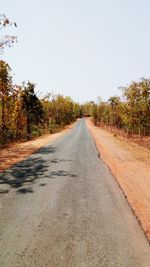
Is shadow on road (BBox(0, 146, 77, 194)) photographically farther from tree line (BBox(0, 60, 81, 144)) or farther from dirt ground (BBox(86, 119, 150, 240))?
tree line (BBox(0, 60, 81, 144))

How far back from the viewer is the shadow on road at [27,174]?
38.8 ft

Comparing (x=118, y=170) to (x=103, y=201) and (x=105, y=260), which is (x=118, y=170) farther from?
(x=105, y=260)

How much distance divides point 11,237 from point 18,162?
439 inches

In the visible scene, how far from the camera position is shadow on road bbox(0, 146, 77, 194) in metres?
11.8

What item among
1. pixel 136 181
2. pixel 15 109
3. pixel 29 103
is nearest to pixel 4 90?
pixel 15 109

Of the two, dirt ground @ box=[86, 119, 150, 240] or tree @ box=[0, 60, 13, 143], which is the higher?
tree @ box=[0, 60, 13, 143]

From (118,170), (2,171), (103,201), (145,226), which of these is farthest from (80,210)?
(118,170)

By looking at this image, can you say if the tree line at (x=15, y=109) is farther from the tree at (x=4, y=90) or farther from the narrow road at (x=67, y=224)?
the narrow road at (x=67, y=224)

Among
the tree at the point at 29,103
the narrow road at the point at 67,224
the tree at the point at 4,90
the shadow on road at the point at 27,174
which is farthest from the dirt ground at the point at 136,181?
the tree at the point at 29,103

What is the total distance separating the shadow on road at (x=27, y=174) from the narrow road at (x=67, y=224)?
0.13 ft

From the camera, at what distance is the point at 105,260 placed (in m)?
6.05

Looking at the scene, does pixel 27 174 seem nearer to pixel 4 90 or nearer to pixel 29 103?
pixel 4 90

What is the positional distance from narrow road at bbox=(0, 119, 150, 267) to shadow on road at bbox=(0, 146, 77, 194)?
4 cm

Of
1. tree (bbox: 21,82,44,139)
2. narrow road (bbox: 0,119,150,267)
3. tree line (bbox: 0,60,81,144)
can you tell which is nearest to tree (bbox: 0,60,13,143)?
tree line (bbox: 0,60,81,144)
